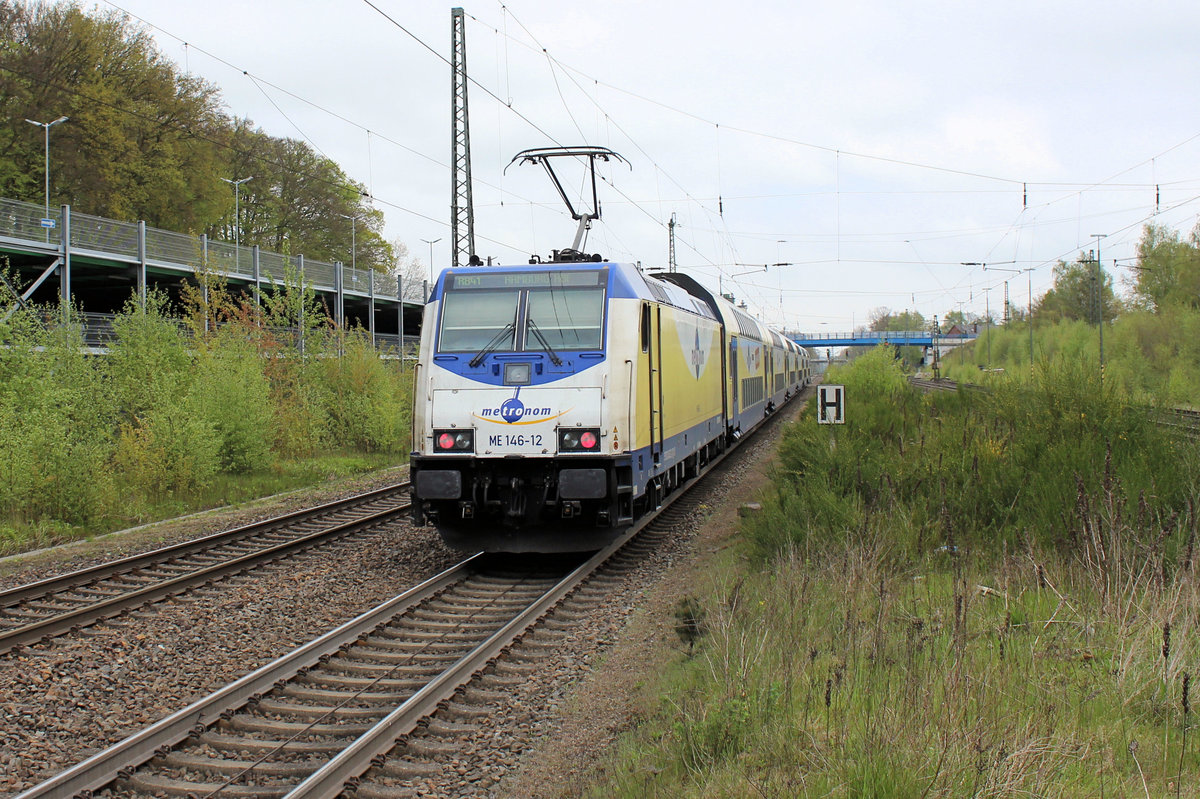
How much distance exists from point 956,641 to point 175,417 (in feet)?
46.2

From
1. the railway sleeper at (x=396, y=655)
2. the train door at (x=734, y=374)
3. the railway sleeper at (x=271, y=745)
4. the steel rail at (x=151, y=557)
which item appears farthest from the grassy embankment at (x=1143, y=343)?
the railway sleeper at (x=271, y=745)

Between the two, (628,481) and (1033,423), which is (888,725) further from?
(1033,423)

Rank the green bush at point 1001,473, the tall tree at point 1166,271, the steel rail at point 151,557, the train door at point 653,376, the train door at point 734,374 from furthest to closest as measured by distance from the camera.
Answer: the tall tree at point 1166,271 → the train door at point 734,374 → the train door at point 653,376 → the steel rail at point 151,557 → the green bush at point 1001,473

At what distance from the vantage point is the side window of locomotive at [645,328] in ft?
33.7

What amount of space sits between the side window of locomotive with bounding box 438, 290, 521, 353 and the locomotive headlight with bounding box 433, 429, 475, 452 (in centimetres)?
95

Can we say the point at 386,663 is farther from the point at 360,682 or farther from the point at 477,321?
the point at 477,321

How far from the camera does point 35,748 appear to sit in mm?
5445

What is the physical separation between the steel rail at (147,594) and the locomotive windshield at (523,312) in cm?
328

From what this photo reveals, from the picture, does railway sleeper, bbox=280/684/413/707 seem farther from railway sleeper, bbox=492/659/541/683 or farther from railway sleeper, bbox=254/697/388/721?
railway sleeper, bbox=492/659/541/683

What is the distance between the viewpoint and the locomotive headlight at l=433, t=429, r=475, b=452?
965 centimetres

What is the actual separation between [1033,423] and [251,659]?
9332 millimetres

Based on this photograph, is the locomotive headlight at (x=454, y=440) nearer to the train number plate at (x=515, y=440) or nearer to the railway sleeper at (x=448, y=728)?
the train number plate at (x=515, y=440)

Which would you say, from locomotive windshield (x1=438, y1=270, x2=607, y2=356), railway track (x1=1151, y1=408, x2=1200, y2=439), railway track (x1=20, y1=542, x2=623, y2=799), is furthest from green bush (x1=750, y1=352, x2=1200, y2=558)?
railway track (x1=20, y1=542, x2=623, y2=799)

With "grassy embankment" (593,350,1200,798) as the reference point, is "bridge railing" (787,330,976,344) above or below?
above
